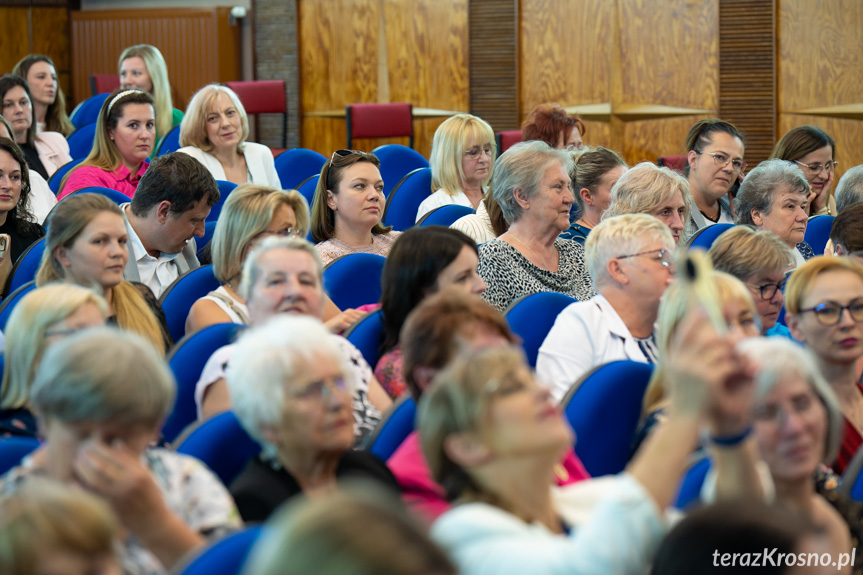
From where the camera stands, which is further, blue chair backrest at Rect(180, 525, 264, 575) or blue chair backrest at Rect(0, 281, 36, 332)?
blue chair backrest at Rect(0, 281, 36, 332)

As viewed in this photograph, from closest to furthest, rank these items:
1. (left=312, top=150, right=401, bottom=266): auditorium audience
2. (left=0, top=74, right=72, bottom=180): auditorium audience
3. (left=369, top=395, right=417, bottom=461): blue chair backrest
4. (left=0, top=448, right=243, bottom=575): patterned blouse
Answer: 1. (left=0, top=448, right=243, bottom=575): patterned blouse
2. (left=369, top=395, right=417, bottom=461): blue chair backrest
3. (left=312, top=150, right=401, bottom=266): auditorium audience
4. (left=0, top=74, right=72, bottom=180): auditorium audience

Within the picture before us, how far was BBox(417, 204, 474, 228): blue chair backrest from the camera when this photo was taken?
453cm

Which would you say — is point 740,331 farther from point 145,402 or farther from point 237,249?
point 237,249

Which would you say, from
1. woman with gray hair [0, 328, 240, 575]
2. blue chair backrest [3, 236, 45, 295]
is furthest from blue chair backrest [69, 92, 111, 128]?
woman with gray hair [0, 328, 240, 575]

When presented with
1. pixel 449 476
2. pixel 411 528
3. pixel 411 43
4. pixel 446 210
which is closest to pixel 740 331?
pixel 449 476

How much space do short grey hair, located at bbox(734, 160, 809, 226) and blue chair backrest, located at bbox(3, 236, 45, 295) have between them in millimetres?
2811

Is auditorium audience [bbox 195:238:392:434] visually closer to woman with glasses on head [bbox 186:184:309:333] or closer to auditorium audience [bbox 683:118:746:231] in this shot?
woman with glasses on head [bbox 186:184:309:333]

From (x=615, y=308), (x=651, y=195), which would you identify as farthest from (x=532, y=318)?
(x=651, y=195)

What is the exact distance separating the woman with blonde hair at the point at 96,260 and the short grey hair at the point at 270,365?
1.04 m

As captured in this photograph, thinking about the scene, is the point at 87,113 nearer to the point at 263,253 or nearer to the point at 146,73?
the point at 146,73

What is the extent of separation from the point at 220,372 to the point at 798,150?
12.0 feet

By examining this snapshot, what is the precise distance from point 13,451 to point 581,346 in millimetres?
1477

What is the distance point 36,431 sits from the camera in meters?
2.10

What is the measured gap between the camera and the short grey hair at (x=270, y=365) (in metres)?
1.80
